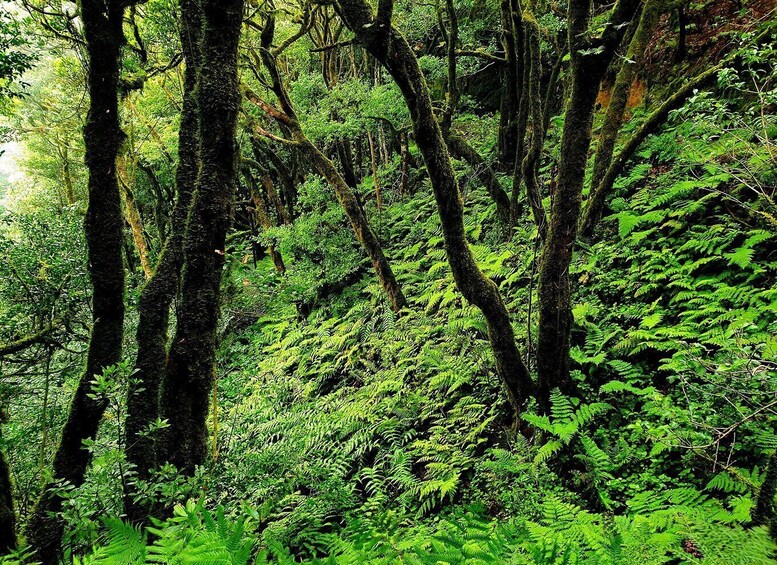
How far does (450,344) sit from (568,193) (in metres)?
3.59

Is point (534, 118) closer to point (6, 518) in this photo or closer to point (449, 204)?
point (449, 204)

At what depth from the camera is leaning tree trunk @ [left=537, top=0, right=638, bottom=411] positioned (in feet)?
12.9

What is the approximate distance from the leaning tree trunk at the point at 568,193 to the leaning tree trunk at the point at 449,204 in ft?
1.06

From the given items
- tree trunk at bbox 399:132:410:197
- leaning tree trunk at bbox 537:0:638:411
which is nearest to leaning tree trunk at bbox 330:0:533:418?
leaning tree trunk at bbox 537:0:638:411

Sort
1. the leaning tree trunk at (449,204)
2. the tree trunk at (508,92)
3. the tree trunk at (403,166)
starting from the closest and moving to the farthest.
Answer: the leaning tree trunk at (449,204)
the tree trunk at (508,92)
the tree trunk at (403,166)

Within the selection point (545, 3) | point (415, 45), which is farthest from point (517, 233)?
point (415, 45)

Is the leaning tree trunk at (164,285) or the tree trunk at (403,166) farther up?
the tree trunk at (403,166)

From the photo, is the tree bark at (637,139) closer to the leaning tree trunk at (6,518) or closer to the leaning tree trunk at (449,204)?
the leaning tree trunk at (449,204)

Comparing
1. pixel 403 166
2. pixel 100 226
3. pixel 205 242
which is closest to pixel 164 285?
pixel 100 226

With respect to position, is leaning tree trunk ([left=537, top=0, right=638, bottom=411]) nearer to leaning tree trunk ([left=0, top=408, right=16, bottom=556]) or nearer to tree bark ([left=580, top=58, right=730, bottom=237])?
tree bark ([left=580, top=58, right=730, bottom=237])

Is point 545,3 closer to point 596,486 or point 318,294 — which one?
point 318,294

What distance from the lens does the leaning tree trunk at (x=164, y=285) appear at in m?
4.02

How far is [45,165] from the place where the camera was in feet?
71.1

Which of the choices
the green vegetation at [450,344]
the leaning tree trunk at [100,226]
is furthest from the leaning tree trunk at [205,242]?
the leaning tree trunk at [100,226]
